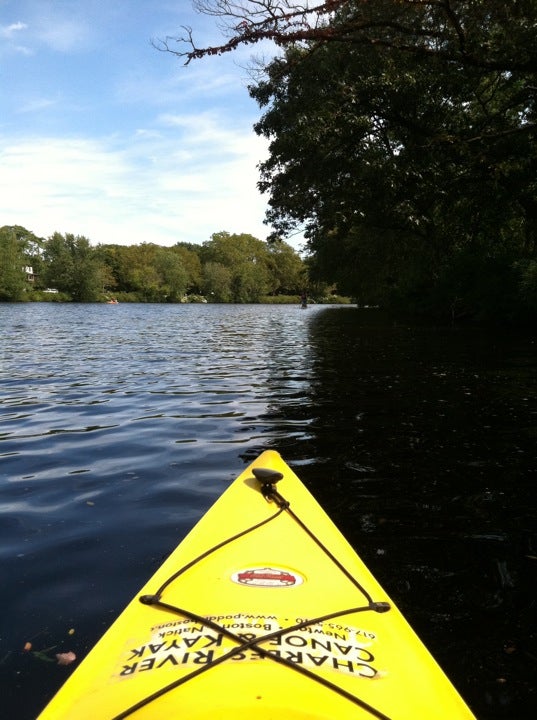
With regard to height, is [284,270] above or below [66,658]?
above

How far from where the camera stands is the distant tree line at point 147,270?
83312 millimetres

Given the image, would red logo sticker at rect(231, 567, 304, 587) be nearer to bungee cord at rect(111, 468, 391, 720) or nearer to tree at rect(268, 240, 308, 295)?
bungee cord at rect(111, 468, 391, 720)

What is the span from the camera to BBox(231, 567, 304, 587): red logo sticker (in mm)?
2570

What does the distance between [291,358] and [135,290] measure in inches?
3762

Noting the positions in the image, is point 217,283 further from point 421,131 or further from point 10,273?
point 421,131

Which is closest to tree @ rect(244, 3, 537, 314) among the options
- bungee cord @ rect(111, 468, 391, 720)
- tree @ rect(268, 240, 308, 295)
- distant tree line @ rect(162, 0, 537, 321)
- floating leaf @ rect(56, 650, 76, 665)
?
distant tree line @ rect(162, 0, 537, 321)

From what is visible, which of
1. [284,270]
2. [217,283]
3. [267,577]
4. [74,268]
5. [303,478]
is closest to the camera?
[267,577]

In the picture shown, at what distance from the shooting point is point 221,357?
15.2 m

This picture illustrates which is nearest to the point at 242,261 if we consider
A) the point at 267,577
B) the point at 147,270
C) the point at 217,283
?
the point at 217,283

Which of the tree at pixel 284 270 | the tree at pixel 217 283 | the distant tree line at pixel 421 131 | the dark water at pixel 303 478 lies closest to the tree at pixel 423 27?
the distant tree line at pixel 421 131

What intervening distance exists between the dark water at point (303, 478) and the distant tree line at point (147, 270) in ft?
146

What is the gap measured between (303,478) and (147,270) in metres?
103

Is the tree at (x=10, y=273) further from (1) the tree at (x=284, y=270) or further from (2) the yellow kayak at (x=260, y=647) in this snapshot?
(2) the yellow kayak at (x=260, y=647)

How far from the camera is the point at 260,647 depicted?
2.04 meters
